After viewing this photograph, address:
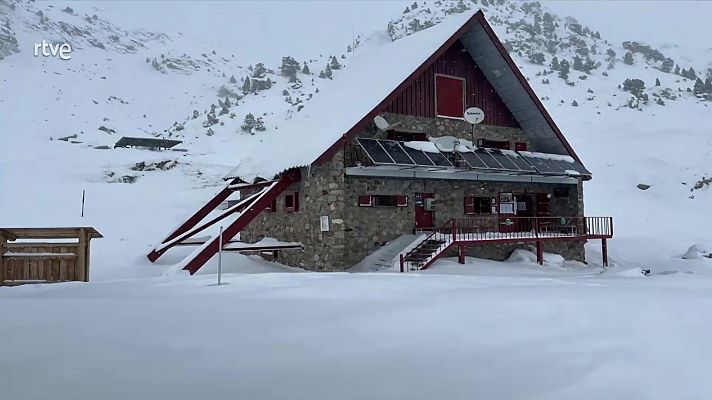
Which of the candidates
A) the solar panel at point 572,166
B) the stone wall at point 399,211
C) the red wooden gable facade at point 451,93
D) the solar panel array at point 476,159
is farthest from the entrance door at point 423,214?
the solar panel at point 572,166

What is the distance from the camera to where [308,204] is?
16.5m

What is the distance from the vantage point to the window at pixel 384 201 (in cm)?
1644

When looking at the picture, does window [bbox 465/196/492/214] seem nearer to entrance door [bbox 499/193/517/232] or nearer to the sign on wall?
entrance door [bbox 499/193/517/232]

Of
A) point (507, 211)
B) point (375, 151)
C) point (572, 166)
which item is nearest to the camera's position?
point (375, 151)

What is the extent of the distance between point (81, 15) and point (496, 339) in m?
139

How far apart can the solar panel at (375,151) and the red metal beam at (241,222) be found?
96.1 inches

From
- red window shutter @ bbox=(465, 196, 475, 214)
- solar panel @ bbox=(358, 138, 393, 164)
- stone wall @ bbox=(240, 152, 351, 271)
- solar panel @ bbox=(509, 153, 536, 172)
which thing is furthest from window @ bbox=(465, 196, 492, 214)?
stone wall @ bbox=(240, 152, 351, 271)

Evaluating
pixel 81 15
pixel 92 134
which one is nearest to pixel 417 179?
pixel 92 134

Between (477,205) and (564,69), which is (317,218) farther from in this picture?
(564,69)

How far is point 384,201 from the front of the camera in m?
17.1

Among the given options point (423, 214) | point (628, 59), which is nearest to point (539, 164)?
point (423, 214)

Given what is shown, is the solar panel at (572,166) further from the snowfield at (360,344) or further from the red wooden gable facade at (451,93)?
the snowfield at (360,344)

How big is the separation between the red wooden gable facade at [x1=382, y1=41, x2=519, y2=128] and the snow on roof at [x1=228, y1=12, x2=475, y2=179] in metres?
0.76

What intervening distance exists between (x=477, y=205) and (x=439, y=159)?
11.9 ft
